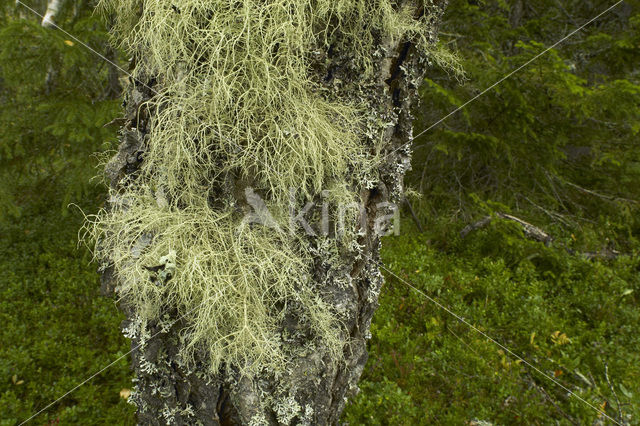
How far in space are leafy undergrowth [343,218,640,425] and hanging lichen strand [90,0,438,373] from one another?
5.34ft

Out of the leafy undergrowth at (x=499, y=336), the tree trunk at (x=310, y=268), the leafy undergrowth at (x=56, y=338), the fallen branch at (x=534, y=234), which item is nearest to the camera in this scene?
the tree trunk at (x=310, y=268)

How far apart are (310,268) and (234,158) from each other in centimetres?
55

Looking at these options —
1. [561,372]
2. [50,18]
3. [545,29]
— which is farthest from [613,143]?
[50,18]

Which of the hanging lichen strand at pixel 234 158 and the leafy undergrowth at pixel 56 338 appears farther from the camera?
the leafy undergrowth at pixel 56 338

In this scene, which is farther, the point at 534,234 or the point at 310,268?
the point at 534,234

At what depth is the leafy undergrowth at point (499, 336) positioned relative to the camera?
2.74m

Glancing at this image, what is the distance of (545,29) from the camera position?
17.9ft

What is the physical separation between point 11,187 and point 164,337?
4204 mm

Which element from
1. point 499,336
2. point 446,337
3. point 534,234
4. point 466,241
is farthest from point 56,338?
point 534,234

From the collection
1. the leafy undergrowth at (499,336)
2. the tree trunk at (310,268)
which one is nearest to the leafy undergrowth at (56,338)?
the tree trunk at (310,268)

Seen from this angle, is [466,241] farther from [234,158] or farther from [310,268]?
[234,158]

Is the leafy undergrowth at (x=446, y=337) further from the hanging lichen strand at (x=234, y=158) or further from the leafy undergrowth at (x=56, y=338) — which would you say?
the hanging lichen strand at (x=234, y=158)

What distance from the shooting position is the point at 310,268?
1667mm

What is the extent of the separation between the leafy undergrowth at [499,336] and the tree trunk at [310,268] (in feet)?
4.18
